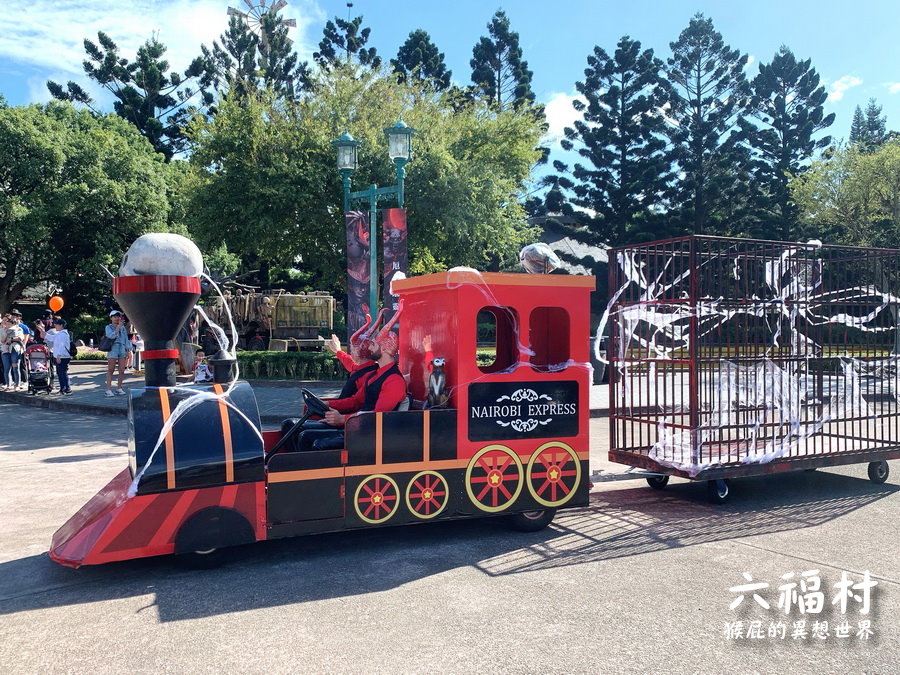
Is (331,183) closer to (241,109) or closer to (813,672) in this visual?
(241,109)

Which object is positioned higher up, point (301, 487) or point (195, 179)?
point (195, 179)

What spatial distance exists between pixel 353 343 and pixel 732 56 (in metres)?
42.3

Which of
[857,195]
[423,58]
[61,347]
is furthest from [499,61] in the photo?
[61,347]

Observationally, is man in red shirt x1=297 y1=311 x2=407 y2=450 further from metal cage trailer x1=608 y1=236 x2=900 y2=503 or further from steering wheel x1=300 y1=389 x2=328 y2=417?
metal cage trailer x1=608 y1=236 x2=900 y2=503

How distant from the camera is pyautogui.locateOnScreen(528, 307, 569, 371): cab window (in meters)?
6.32

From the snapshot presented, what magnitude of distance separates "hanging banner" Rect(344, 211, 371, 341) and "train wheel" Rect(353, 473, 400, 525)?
38.3 feet

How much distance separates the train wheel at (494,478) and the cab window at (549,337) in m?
0.80

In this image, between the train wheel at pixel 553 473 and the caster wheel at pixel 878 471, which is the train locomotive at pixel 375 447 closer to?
the train wheel at pixel 553 473

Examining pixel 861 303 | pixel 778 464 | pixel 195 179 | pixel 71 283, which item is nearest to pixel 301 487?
pixel 778 464

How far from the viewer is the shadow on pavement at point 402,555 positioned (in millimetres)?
4645

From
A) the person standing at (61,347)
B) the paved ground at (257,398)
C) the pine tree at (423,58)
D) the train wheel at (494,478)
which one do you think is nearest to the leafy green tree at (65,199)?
the paved ground at (257,398)

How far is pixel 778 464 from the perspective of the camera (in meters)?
7.15

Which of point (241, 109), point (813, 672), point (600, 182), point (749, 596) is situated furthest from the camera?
point (600, 182)

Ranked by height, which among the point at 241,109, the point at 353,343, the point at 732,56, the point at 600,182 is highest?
the point at 732,56
